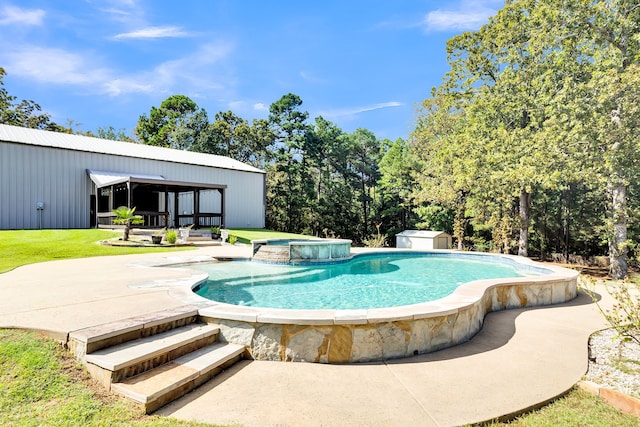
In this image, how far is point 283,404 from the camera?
105 inches

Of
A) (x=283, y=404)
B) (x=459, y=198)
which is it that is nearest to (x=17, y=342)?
(x=283, y=404)

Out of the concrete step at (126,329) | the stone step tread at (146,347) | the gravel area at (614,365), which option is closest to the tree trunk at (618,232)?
the gravel area at (614,365)

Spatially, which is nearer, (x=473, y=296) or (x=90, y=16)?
(x=473, y=296)

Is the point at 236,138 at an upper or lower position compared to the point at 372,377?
upper

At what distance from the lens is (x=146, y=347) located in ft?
10.0

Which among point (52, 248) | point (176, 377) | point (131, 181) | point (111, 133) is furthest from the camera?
point (111, 133)

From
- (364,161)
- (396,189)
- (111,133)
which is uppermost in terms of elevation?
(111,133)

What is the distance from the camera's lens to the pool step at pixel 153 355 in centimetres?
266

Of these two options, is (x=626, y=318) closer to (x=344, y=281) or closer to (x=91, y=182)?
(x=344, y=281)

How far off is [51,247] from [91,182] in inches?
317

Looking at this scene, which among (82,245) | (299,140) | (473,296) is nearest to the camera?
(473,296)

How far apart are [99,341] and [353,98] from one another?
131 feet

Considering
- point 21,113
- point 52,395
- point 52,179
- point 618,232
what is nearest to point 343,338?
point 52,395

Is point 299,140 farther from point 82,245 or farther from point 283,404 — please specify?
point 283,404
